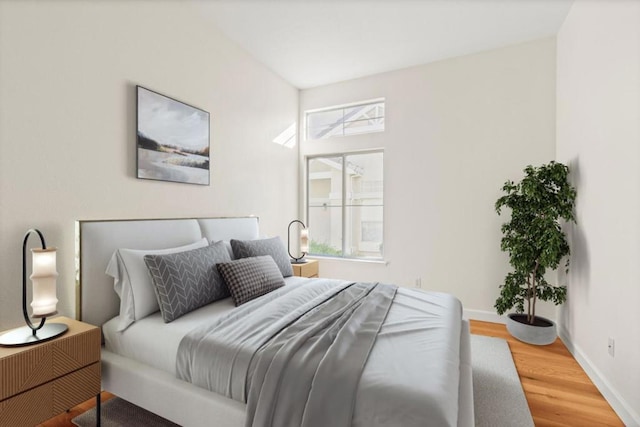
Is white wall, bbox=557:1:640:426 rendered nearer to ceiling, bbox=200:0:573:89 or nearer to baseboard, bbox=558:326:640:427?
baseboard, bbox=558:326:640:427

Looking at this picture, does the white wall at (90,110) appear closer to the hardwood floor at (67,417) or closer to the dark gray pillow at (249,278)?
the hardwood floor at (67,417)

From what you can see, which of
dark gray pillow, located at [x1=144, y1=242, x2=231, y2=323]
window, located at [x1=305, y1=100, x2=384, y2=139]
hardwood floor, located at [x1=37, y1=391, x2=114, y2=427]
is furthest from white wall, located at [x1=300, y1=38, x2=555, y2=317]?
hardwood floor, located at [x1=37, y1=391, x2=114, y2=427]

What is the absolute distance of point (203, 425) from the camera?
144 cm

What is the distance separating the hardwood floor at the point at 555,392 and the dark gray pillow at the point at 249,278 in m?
1.09

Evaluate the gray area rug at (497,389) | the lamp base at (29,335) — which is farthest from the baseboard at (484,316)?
the lamp base at (29,335)

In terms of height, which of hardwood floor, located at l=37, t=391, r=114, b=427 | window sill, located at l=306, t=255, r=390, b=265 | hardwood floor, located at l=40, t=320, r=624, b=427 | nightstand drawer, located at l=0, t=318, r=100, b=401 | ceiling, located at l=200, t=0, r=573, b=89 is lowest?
hardwood floor, located at l=37, t=391, r=114, b=427

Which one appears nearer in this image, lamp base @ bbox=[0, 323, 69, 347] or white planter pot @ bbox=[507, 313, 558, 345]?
lamp base @ bbox=[0, 323, 69, 347]

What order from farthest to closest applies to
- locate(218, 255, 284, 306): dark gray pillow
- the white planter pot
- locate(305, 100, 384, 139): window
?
locate(305, 100, 384, 139): window → the white planter pot → locate(218, 255, 284, 306): dark gray pillow

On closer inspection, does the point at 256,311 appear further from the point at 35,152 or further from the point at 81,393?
the point at 35,152

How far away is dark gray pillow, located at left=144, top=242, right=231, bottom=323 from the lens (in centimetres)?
184

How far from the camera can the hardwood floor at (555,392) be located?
71.6 inches

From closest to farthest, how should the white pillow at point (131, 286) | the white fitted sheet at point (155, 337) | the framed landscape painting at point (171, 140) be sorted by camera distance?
the white fitted sheet at point (155, 337), the white pillow at point (131, 286), the framed landscape painting at point (171, 140)

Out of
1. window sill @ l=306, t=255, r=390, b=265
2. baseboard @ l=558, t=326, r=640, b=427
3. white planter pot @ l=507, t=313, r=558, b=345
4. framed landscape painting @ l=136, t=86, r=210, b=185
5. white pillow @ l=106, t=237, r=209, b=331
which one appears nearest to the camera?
baseboard @ l=558, t=326, r=640, b=427

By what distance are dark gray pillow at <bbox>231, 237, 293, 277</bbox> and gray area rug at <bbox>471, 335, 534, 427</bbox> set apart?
1750mm
